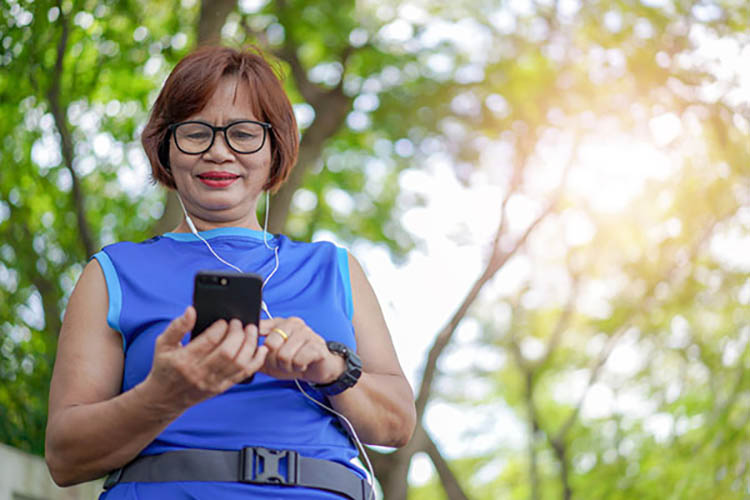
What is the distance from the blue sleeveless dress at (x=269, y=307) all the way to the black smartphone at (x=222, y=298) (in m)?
0.26

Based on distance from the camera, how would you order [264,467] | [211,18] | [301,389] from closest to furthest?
1. [264,467]
2. [301,389]
3. [211,18]

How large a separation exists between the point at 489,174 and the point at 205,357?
671cm

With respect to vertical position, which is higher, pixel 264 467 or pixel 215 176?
pixel 215 176

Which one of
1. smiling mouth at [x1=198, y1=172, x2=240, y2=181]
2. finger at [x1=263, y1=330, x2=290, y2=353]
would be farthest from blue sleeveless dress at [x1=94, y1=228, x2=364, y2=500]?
finger at [x1=263, y1=330, x2=290, y2=353]

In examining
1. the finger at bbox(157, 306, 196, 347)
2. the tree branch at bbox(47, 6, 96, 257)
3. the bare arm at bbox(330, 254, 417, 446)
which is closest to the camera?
the finger at bbox(157, 306, 196, 347)

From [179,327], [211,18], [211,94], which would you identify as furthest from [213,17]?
[179,327]

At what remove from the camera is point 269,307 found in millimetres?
1723

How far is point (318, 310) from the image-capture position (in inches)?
68.9

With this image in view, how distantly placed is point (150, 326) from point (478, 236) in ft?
22.7

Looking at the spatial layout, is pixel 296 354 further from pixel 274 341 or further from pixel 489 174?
pixel 489 174

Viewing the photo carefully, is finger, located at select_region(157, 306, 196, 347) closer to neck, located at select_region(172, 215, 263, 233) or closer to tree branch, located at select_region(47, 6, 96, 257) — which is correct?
neck, located at select_region(172, 215, 263, 233)

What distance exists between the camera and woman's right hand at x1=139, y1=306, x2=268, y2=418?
1335 millimetres

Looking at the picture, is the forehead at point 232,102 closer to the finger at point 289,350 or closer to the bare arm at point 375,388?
the bare arm at point 375,388

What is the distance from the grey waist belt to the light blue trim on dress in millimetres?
470
